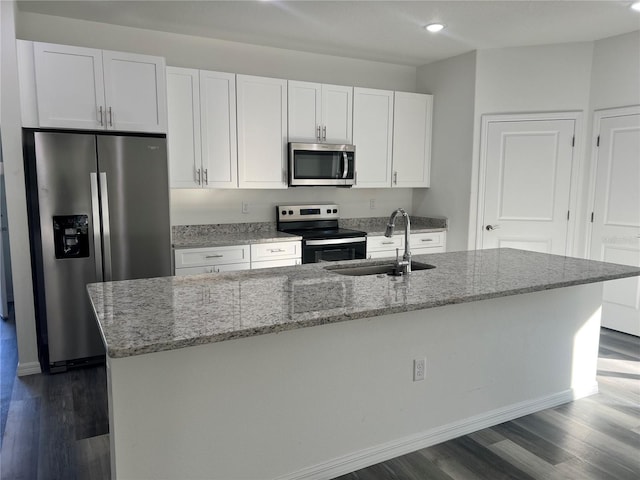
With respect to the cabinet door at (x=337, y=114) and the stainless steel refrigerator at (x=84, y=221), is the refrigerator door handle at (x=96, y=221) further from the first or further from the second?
the cabinet door at (x=337, y=114)

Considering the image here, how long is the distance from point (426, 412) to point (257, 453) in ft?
2.95

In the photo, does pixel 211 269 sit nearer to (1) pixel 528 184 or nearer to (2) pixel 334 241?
(2) pixel 334 241

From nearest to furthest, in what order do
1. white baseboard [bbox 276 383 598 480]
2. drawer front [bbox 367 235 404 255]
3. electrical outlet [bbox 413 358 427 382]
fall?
1. white baseboard [bbox 276 383 598 480]
2. electrical outlet [bbox 413 358 427 382]
3. drawer front [bbox 367 235 404 255]

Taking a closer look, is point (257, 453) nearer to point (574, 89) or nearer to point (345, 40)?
point (345, 40)

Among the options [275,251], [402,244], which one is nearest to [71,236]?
[275,251]

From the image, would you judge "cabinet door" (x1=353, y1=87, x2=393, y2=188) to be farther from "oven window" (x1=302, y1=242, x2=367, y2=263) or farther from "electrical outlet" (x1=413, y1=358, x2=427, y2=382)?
"electrical outlet" (x1=413, y1=358, x2=427, y2=382)

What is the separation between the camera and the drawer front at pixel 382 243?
4508mm

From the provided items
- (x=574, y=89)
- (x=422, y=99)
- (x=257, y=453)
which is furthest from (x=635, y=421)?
(x=422, y=99)

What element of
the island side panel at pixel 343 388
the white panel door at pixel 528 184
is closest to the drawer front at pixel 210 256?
the island side panel at pixel 343 388

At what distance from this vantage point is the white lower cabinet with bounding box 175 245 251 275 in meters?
3.70

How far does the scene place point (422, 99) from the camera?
193 inches

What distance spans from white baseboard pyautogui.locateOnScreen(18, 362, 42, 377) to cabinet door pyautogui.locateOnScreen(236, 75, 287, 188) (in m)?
2.05

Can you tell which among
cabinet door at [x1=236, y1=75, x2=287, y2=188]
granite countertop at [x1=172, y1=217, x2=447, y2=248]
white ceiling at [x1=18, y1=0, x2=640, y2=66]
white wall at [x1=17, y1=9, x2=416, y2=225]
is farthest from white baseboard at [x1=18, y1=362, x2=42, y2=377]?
white ceiling at [x1=18, y1=0, x2=640, y2=66]

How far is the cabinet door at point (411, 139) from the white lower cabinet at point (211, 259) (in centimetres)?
186
